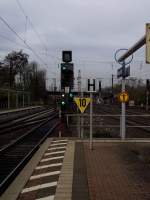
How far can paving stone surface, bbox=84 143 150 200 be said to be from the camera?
1040 cm

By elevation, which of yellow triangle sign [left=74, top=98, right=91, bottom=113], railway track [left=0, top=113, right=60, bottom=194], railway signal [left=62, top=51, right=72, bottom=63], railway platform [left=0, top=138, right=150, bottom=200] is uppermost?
railway signal [left=62, top=51, right=72, bottom=63]

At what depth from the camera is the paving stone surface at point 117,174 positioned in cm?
1040

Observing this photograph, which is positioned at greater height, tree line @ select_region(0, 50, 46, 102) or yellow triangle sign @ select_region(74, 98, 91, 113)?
tree line @ select_region(0, 50, 46, 102)

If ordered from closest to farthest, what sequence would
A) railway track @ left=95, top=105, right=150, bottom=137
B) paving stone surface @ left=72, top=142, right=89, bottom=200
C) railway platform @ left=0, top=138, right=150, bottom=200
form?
paving stone surface @ left=72, top=142, right=89, bottom=200
railway platform @ left=0, top=138, right=150, bottom=200
railway track @ left=95, top=105, right=150, bottom=137

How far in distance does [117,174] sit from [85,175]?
0.85 meters

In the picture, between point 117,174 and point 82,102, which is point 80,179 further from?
point 82,102

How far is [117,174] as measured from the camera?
43.0 feet

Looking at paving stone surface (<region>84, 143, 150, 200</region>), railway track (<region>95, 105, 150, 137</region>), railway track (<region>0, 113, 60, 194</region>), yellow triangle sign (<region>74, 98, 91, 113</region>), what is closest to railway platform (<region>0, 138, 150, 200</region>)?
paving stone surface (<region>84, 143, 150, 200</region>)

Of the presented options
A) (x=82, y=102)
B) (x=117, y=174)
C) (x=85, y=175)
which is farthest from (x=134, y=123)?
(x=85, y=175)

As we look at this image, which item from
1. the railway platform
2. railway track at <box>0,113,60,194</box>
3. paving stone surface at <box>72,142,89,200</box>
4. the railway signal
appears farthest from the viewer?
the railway signal

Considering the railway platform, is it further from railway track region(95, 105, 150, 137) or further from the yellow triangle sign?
railway track region(95, 105, 150, 137)

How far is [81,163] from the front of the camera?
15.1 metres

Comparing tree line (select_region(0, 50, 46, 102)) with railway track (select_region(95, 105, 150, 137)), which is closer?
railway track (select_region(95, 105, 150, 137))

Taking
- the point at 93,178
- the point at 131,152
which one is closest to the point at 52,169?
the point at 93,178
